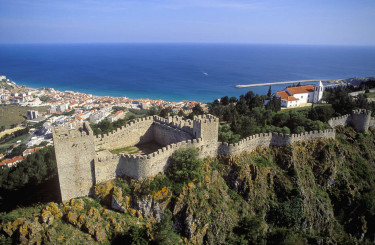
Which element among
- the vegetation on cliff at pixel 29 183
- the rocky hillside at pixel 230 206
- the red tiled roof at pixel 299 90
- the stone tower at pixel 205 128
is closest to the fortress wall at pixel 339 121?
the rocky hillside at pixel 230 206

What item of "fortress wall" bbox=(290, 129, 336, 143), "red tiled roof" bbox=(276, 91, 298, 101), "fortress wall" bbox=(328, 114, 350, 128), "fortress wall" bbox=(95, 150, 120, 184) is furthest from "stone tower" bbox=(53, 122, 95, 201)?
"red tiled roof" bbox=(276, 91, 298, 101)

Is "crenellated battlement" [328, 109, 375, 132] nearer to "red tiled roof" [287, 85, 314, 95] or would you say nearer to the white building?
"red tiled roof" [287, 85, 314, 95]

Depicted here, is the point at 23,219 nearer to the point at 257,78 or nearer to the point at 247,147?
the point at 247,147

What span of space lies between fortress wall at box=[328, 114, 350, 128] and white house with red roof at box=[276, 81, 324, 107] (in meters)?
22.7

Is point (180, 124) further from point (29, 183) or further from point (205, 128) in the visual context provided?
point (29, 183)

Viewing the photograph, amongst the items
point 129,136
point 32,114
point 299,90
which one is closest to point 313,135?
point 129,136

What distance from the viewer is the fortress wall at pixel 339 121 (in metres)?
31.5

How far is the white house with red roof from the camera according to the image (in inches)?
2189

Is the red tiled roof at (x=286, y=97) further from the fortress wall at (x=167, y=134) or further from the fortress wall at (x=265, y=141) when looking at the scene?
the fortress wall at (x=167, y=134)

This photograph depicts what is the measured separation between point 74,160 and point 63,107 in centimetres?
8337

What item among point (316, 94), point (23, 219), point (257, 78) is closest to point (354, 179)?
point (23, 219)

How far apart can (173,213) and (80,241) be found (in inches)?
254

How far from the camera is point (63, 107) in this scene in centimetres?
9388

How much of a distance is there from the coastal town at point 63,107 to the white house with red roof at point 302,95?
798 inches
